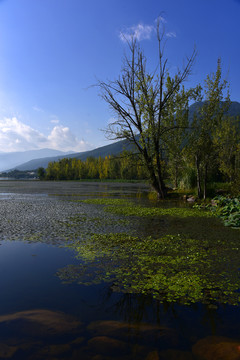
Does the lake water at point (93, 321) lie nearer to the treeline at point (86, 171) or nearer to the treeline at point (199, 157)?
the treeline at point (199, 157)

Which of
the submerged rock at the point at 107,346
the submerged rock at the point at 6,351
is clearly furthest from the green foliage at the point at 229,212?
the submerged rock at the point at 6,351

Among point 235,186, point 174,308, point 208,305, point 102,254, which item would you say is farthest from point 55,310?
point 235,186

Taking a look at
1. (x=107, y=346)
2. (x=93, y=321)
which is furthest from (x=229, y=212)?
(x=107, y=346)

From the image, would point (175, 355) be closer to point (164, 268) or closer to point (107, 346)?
point (107, 346)

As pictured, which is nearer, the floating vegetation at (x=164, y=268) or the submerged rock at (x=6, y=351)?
the submerged rock at (x=6, y=351)

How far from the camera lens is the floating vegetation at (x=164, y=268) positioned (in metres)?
4.33

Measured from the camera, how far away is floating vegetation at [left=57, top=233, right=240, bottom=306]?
4.33 m

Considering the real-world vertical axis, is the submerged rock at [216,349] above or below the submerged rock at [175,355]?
below

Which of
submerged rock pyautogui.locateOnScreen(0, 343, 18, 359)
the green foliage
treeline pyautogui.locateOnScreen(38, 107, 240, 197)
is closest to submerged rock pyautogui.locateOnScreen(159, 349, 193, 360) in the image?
submerged rock pyautogui.locateOnScreen(0, 343, 18, 359)

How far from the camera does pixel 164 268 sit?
5.46 m

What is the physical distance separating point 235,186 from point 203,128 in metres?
5.16

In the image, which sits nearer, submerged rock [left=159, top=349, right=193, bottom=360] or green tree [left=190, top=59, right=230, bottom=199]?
submerged rock [left=159, top=349, right=193, bottom=360]

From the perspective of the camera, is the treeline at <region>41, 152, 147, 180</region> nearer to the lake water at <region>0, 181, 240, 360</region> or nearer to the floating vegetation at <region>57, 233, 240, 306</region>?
the floating vegetation at <region>57, 233, 240, 306</region>

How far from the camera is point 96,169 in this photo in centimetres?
12794
